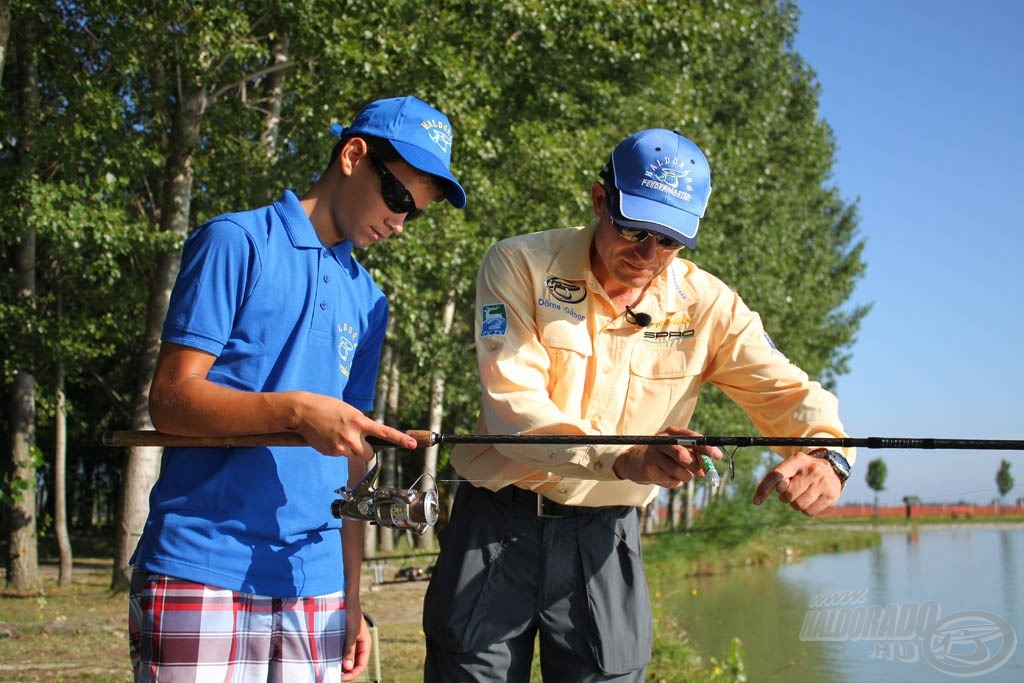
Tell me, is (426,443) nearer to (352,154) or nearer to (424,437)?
(424,437)

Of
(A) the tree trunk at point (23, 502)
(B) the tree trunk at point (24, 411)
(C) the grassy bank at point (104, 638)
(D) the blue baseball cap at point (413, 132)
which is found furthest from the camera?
(A) the tree trunk at point (23, 502)

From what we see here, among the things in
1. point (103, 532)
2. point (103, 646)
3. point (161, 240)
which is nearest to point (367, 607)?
point (103, 646)

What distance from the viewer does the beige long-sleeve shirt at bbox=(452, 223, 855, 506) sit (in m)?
3.28

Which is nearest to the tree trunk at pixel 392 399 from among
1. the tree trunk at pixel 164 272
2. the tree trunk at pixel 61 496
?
the tree trunk at pixel 61 496

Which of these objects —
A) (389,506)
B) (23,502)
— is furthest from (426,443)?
(23,502)

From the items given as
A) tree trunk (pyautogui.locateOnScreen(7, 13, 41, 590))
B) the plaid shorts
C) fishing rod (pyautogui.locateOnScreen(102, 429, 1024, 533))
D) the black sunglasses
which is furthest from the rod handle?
tree trunk (pyautogui.locateOnScreen(7, 13, 41, 590))

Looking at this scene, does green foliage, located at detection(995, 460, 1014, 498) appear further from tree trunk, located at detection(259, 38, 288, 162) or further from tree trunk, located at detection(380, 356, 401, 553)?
tree trunk, located at detection(380, 356, 401, 553)

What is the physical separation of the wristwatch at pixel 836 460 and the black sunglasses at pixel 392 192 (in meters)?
1.37

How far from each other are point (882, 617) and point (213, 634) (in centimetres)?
222

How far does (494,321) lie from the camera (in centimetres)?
334

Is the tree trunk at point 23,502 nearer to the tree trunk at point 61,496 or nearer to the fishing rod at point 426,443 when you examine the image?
the tree trunk at point 61,496

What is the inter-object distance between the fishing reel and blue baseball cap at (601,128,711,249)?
105 centimetres

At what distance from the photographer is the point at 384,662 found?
859 centimetres

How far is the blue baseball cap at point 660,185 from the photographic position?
328 cm
